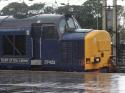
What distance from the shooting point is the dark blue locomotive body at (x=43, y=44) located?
797 inches

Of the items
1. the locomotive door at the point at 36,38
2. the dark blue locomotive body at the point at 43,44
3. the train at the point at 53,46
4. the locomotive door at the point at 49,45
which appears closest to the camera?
the train at the point at 53,46

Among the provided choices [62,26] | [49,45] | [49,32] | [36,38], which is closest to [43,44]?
[49,45]

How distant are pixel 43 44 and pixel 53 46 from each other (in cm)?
50

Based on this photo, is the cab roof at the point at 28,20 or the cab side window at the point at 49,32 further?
the cab roof at the point at 28,20

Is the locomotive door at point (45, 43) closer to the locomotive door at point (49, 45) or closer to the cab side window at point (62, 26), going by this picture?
the locomotive door at point (49, 45)

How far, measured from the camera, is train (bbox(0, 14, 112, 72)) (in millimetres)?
20078

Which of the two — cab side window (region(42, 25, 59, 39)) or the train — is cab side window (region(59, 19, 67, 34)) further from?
cab side window (region(42, 25, 59, 39))

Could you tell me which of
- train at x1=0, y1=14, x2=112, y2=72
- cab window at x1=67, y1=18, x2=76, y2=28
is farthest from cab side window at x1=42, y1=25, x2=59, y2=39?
cab window at x1=67, y1=18, x2=76, y2=28

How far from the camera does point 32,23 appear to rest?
68.9ft

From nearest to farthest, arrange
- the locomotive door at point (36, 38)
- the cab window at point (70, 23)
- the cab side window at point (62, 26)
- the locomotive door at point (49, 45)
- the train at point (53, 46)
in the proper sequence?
1. the train at point (53, 46)
2. the locomotive door at point (49, 45)
3. the cab side window at point (62, 26)
4. the locomotive door at point (36, 38)
5. the cab window at point (70, 23)

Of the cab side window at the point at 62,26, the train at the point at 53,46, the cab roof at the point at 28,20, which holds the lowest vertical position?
the train at the point at 53,46

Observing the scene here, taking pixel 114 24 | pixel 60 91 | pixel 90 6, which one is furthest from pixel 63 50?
pixel 90 6

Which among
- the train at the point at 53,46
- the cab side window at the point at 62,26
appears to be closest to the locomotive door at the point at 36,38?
the train at the point at 53,46

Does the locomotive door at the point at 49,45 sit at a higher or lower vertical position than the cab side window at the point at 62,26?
lower
